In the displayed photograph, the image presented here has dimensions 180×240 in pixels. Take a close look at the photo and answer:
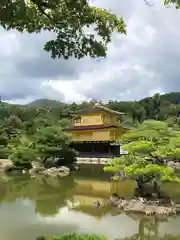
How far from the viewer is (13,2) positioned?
367 centimetres

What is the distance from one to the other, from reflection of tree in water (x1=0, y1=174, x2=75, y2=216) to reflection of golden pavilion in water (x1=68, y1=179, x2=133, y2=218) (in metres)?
0.46

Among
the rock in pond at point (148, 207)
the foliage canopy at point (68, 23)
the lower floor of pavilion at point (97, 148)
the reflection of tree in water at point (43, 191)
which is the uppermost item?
the foliage canopy at point (68, 23)

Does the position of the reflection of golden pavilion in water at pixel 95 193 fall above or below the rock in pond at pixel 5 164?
below

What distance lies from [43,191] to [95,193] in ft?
7.47

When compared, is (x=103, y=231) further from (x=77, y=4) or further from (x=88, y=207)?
(x=77, y=4)

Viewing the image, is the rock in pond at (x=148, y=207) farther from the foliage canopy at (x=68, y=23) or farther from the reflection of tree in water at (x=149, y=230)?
the foliage canopy at (x=68, y=23)

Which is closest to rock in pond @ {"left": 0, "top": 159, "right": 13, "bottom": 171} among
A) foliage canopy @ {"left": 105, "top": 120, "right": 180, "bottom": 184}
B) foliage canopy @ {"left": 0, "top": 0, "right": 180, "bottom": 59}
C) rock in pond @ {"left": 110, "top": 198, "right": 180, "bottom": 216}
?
foliage canopy @ {"left": 105, "top": 120, "right": 180, "bottom": 184}

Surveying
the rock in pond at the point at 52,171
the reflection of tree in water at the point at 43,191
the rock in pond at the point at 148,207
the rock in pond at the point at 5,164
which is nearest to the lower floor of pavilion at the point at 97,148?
the rock in pond at the point at 5,164

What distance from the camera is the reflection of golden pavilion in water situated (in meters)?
10.9

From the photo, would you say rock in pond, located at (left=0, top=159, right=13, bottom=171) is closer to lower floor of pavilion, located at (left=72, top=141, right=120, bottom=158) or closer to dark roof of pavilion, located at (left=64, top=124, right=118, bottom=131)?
lower floor of pavilion, located at (left=72, top=141, right=120, bottom=158)

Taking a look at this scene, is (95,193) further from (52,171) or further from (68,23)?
(68,23)

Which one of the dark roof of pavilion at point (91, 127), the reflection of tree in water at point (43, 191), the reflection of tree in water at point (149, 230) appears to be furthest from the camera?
the dark roof of pavilion at point (91, 127)

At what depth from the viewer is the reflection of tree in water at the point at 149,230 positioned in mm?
8181

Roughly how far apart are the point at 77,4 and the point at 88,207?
8.40 m
